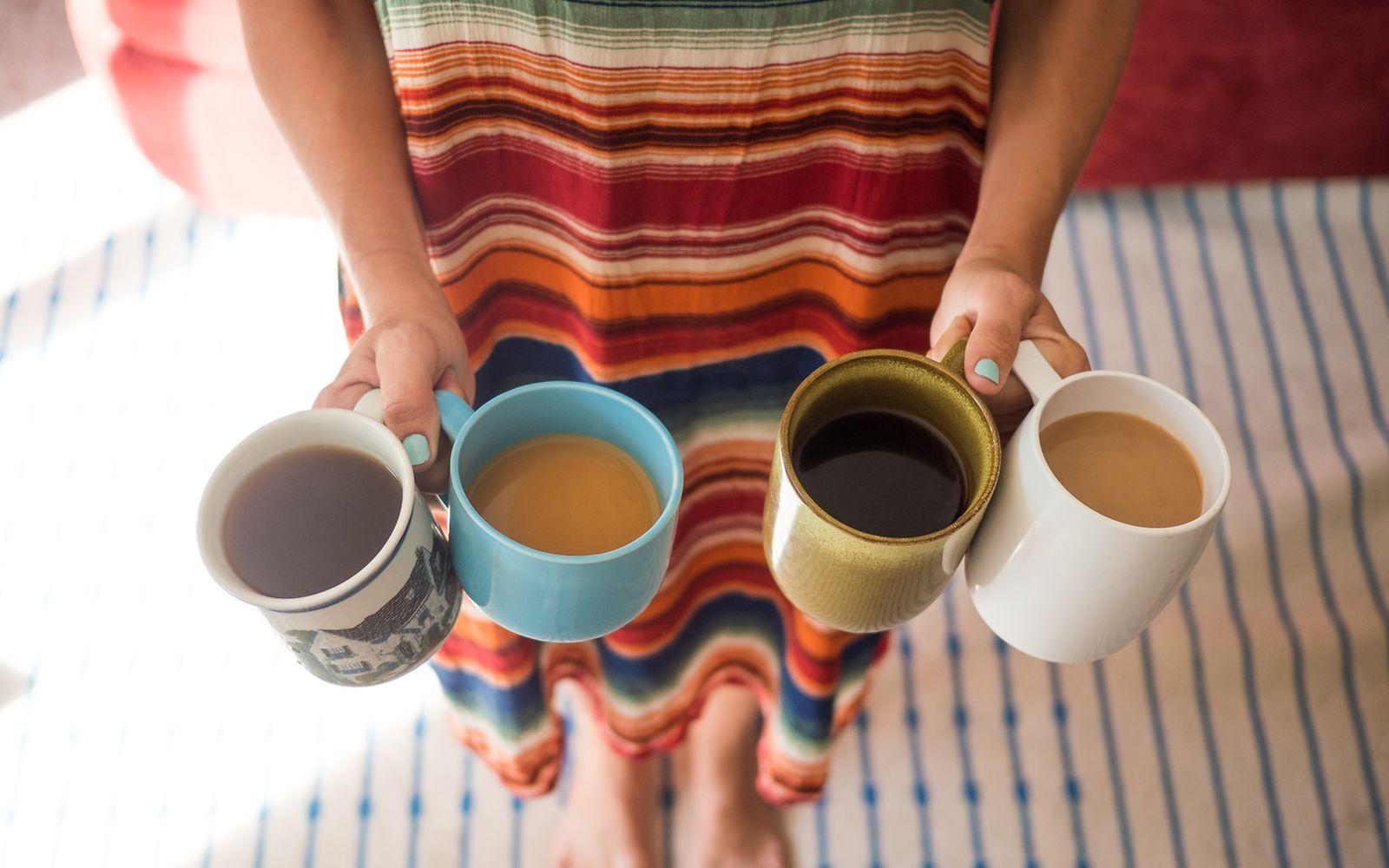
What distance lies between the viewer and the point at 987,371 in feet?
1.82

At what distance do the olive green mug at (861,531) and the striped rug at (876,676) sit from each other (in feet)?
2.69

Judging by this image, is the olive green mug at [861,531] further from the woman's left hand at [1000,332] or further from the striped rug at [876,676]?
the striped rug at [876,676]

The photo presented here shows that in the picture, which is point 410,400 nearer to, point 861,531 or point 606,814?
point 861,531

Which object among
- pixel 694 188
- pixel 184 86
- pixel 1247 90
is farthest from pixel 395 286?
pixel 1247 90

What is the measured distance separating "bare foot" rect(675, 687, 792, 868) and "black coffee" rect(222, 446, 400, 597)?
779 millimetres

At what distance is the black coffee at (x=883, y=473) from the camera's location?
22.4 inches

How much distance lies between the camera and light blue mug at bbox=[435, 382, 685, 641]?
1.67ft

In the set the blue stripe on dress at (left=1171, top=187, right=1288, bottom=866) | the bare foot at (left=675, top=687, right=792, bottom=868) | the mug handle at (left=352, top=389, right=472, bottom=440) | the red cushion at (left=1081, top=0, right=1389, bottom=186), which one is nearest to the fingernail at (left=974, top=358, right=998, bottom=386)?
the mug handle at (left=352, top=389, right=472, bottom=440)

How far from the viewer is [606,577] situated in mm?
Result: 516

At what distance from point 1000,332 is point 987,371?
0.03 meters

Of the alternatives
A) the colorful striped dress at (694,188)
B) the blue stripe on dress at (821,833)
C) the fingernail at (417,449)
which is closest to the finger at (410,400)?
the fingernail at (417,449)

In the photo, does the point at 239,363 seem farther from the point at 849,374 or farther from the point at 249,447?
the point at 849,374

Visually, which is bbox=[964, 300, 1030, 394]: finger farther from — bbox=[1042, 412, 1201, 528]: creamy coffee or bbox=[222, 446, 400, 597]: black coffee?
bbox=[222, 446, 400, 597]: black coffee

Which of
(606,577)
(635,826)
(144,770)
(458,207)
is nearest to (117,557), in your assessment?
(144,770)
